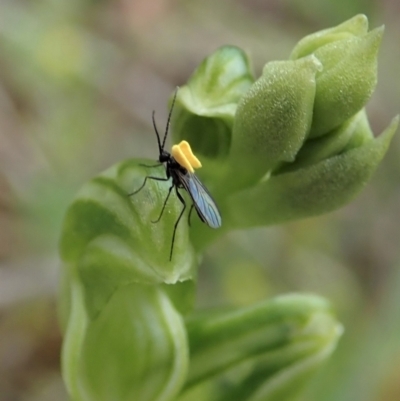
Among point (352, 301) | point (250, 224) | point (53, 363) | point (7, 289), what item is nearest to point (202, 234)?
point (250, 224)

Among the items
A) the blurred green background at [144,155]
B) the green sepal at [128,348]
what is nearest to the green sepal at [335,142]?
the green sepal at [128,348]

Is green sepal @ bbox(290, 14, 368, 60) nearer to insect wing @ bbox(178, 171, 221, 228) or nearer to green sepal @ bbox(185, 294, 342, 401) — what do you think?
insect wing @ bbox(178, 171, 221, 228)

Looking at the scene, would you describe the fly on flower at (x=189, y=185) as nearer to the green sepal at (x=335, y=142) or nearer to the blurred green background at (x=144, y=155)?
the green sepal at (x=335, y=142)

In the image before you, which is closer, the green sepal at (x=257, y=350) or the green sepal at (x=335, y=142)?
the green sepal at (x=335, y=142)

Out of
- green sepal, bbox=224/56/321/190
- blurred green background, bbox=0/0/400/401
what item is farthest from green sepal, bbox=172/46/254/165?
blurred green background, bbox=0/0/400/401

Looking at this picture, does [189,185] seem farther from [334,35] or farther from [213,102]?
[334,35]

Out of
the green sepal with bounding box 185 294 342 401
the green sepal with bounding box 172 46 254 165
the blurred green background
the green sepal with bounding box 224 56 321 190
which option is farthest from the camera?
the blurred green background

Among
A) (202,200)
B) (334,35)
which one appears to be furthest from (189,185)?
(334,35)
